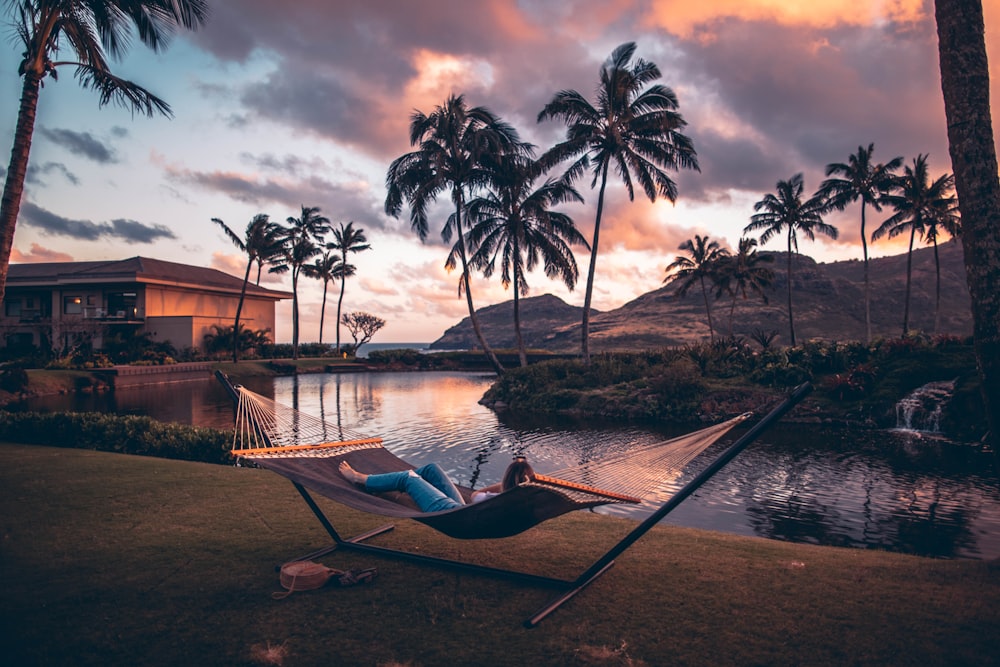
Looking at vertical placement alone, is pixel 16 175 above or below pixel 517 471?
above

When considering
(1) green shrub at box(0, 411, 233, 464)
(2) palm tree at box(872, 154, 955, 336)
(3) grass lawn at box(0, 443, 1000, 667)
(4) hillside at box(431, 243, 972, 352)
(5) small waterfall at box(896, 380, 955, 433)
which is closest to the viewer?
(3) grass lawn at box(0, 443, 1000, 667)

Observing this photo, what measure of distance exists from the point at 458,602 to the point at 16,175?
8.15m

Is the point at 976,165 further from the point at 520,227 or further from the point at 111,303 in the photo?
the point at 111,303

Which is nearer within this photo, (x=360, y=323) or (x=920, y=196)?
(x=920, y=196)

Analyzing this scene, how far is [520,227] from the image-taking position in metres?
23.2

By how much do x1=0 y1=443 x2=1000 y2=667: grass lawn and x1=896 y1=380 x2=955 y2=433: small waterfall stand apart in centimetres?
1113

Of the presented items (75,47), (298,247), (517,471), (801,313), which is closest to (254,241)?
(298,247)

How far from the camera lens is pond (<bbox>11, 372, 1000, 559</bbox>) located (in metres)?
6.61

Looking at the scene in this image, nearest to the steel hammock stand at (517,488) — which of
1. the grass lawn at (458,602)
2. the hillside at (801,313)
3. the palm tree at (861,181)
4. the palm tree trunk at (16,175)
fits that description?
the grass lawn at (458,602)

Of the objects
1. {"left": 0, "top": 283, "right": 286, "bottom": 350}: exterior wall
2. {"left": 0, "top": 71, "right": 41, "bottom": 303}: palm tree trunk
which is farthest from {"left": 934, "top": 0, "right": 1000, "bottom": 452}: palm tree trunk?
{"left": 0, "top": 283, "right": 286, "bottom": 350}: exterior wall

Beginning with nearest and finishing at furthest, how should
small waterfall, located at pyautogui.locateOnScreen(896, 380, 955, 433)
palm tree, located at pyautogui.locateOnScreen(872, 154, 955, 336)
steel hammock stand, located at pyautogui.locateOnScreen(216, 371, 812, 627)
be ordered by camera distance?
steel hammock stand, located at pyautogui.locateOnScreen(216, 371, 812, 627) → small waterfall, located at pyautogui.locateOnScreen(896, 380, 955, 433) → palm tree, located at pyautogui.locateOnScreen(872, 154, 955, 336)

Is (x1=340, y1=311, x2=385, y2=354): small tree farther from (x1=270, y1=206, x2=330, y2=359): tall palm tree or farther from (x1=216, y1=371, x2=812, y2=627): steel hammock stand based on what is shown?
(x1=216, y1=371, x2=812, y2=627): steel hammock stand

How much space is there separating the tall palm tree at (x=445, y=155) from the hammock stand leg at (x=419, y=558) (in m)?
17.4

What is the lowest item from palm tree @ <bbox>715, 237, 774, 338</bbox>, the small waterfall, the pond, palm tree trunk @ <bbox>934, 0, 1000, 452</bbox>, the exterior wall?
the pond
